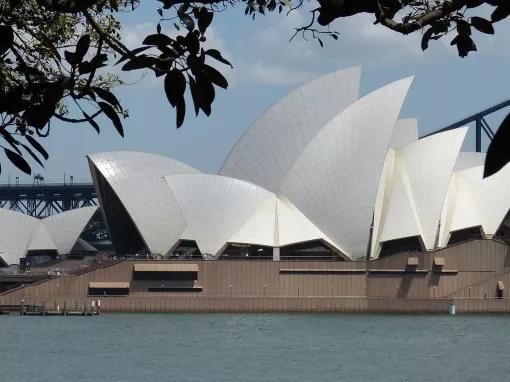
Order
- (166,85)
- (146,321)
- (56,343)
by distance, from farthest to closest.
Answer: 1. (146,321)
2. (56,343)
3. (166,85)

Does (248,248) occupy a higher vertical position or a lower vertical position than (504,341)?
higher

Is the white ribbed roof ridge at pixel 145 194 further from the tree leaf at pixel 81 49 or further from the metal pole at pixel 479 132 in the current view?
the tree leaf at pixel 81 49

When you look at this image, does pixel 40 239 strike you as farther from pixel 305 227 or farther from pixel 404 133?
pixel 404 133

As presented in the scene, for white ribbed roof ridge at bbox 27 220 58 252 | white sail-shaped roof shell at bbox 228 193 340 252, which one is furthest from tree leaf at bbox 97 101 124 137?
white ribbed roof ridge at bbox 27 220 58 252

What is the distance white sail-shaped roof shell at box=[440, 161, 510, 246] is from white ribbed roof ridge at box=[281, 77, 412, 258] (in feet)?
15.5

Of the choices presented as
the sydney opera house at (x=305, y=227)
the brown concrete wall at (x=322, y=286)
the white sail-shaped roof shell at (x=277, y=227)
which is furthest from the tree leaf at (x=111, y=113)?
the white sail-shaped roof shell at (x=277, y=227)

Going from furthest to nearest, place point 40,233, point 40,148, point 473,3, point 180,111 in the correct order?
point 40,233
point 40,148
point 180,111
point 473,3

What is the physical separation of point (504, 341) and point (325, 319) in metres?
15.2

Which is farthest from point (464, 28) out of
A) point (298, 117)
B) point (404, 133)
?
point (404, 133)

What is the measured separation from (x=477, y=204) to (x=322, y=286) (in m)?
9.06

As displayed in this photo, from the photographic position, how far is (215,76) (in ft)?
14.0

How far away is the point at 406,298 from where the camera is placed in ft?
213

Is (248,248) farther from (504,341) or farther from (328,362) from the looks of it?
(328,362)

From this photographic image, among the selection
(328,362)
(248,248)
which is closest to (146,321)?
(248,248)
